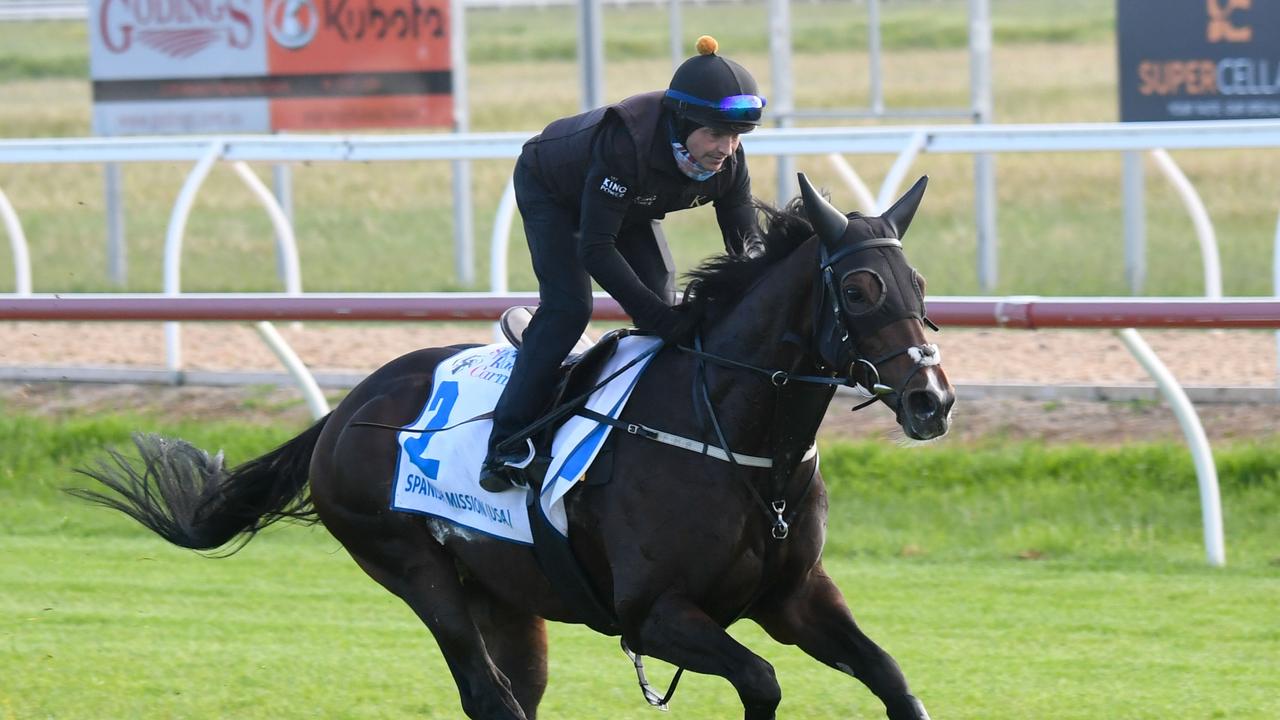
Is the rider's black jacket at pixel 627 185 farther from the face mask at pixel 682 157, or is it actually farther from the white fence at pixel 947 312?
the white fence at pixel 947 312

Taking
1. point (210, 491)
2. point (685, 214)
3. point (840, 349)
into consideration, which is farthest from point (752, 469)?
point (685, 214)

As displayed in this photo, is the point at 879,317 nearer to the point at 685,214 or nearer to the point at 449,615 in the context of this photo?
the point at 449,615

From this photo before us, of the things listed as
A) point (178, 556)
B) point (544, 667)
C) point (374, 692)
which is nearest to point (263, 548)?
point (178, 556)

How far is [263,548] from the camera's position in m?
7.52

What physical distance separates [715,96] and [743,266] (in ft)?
1.37

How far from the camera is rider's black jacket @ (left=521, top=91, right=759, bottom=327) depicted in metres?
4.24

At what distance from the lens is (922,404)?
3.67m

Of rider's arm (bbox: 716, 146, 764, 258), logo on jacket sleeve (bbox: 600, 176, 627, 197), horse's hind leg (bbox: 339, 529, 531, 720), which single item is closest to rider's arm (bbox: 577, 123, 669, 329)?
logo on jacket sleeve (bbox: 600, 176, 627, 197)

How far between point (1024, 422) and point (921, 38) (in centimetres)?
2861

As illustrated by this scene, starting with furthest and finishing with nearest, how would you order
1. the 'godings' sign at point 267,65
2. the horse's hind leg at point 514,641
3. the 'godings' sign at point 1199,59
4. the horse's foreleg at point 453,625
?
the 'godings' sign at point 267,65 < the 'godings' sign at point 1199,59 < the horse's hind leg at point 514,641 < the horse's foreleg at point 453,625

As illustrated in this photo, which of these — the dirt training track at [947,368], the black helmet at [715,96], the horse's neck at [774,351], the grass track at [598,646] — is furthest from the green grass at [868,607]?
the black helmet at [715,96]

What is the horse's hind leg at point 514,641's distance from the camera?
16.2 feet

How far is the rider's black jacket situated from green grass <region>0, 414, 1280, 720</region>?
1.55 m

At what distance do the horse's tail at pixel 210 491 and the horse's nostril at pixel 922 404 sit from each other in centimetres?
219
